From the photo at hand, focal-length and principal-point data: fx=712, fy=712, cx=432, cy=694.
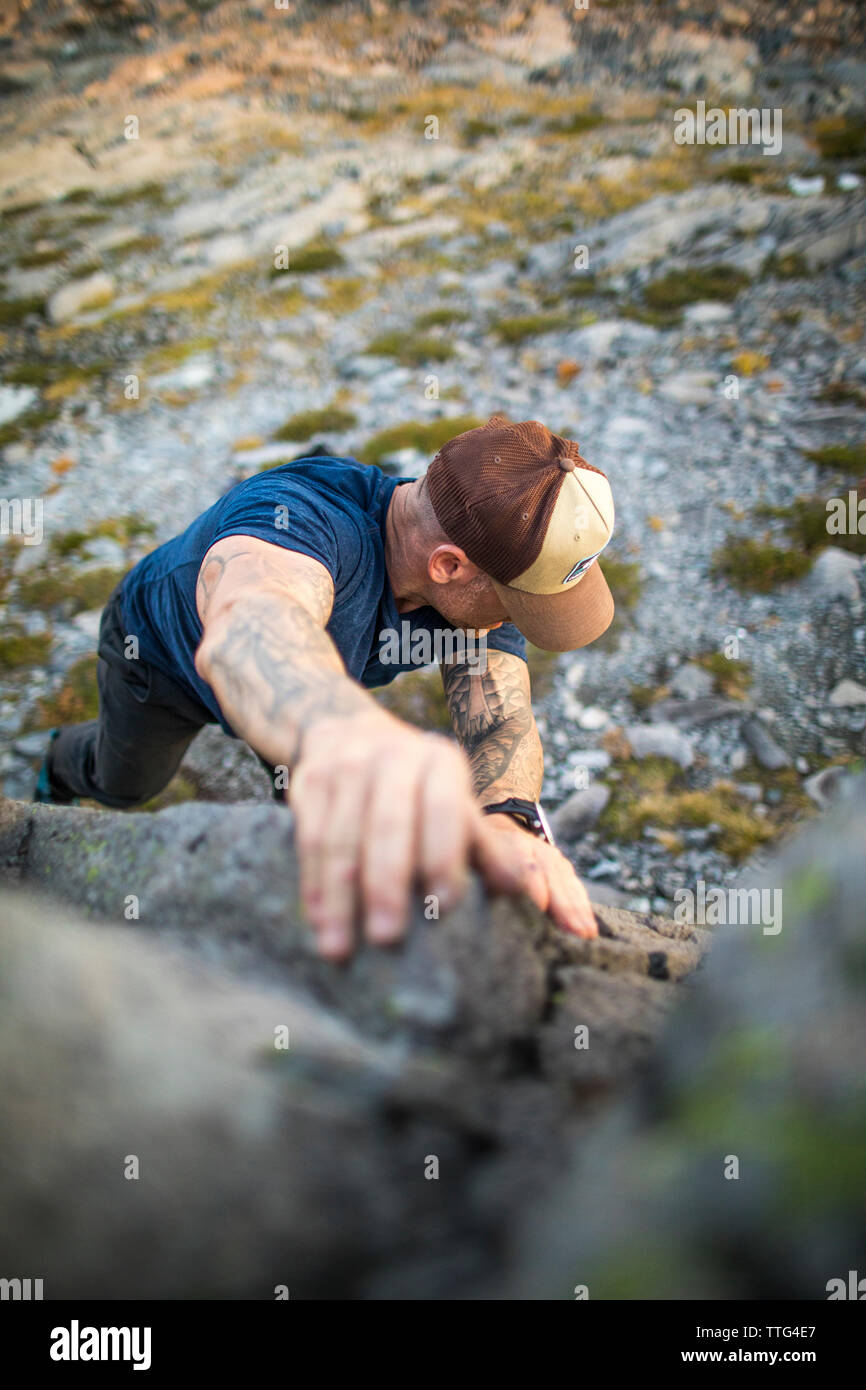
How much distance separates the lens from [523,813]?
9.77ft

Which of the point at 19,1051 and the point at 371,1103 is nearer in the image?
the point at 19,1051

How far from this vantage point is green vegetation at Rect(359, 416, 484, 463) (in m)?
7.75

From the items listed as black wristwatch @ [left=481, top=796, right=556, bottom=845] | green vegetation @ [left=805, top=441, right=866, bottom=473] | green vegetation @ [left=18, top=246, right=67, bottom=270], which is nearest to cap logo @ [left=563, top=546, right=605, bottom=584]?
black wristwatch @ [left=481, top=796, right=556, bottom=845]

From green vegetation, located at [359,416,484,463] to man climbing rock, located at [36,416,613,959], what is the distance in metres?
4.54

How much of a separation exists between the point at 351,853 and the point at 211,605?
1192mm

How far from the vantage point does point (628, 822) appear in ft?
15.2

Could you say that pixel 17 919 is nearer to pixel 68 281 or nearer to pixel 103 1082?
pixel 103 1082

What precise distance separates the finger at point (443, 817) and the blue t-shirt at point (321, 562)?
1.46 metres

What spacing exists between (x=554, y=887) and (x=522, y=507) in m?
1.47

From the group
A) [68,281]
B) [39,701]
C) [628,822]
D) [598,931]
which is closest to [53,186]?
[68,281]

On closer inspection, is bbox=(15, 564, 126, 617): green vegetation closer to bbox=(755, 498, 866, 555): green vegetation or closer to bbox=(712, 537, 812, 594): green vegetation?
bbox=(712, 537, 812, 594): green vegetation

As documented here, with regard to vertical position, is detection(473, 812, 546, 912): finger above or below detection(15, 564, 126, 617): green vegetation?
below

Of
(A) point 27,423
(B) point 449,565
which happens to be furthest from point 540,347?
(B) point 449,565

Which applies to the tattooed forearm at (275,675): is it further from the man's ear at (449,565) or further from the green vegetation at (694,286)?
the green vegetation at (694,286)
